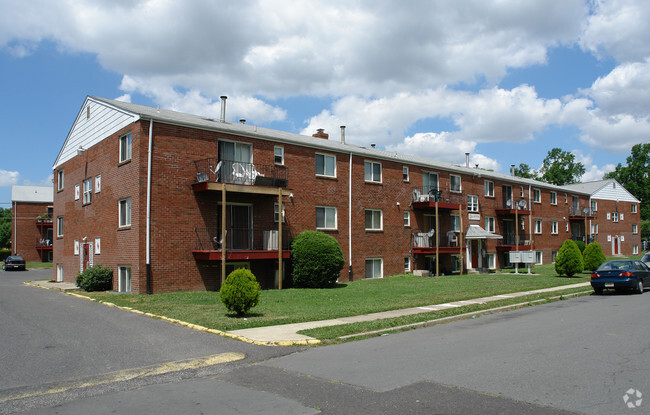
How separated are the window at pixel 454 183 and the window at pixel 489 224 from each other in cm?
428

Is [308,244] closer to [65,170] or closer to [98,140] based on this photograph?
[98,140]

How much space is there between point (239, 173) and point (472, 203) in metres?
19.6

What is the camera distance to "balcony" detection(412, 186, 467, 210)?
30408mm

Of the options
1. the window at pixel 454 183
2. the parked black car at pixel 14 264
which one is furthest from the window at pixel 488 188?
the parked black car at pixel 14 264

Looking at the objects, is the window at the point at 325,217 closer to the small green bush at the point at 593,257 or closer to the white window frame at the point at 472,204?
the white window frame at the point at 472,204

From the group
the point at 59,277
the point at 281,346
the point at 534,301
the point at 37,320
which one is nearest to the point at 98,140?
the point at 59,277

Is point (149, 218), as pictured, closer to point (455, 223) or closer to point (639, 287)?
point (639, 287)

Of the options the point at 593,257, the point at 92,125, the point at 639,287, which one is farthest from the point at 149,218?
the point at 593,257

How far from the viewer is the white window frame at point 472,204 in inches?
1388

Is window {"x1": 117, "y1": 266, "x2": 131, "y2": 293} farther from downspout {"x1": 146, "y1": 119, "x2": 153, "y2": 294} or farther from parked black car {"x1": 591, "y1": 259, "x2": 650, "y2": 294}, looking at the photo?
parked black car {"x1": 591, "y1": 259, "x2": 650, "y2": 294}

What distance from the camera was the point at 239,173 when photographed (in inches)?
862

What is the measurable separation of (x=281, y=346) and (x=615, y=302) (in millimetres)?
11975

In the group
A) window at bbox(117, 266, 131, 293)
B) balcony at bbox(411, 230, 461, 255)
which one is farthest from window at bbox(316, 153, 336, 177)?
window at bbox(117, 266, 131, 293)

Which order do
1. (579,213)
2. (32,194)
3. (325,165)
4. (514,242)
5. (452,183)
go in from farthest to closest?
(32,194) → (579,213) → (514,242) → (452,183) → (325,165)
